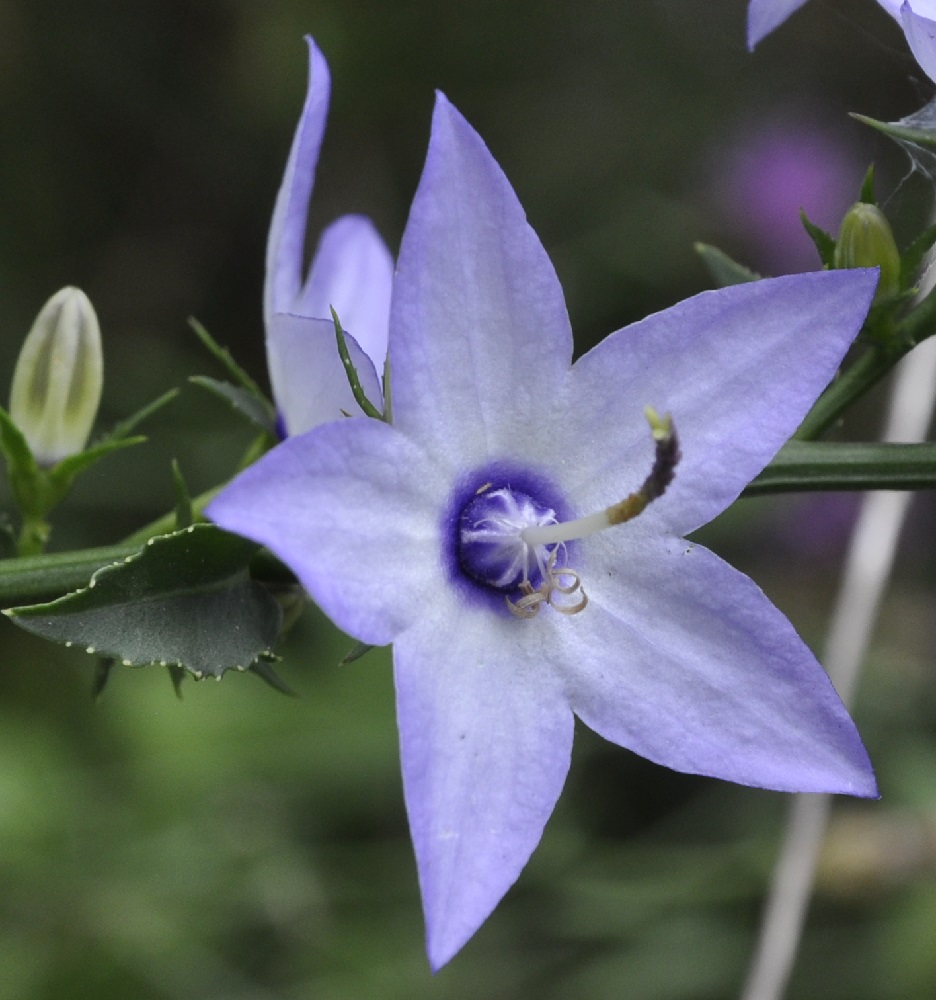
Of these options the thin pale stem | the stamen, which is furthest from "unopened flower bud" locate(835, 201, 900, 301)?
the thin pale stem

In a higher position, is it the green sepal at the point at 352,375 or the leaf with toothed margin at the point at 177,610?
the green sepal at the point at 352,375

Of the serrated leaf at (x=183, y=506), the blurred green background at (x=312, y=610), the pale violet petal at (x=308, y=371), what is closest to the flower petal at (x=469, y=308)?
the pale violet petal at (x=308, y=371)

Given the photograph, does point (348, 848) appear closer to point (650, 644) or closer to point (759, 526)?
point (759, 526)

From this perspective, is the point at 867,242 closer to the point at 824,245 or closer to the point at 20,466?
the point at 824,245

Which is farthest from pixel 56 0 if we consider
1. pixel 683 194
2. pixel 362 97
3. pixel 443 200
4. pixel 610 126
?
pixel 443 200

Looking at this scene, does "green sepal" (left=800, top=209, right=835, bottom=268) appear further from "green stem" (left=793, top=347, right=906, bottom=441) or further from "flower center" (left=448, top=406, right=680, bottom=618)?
"flower center" (left=448, top=406, right=680, bottom=618)

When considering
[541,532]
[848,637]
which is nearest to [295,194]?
[541,532]

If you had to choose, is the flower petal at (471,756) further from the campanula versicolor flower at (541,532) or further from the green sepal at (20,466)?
the green sepal at (20,466)
